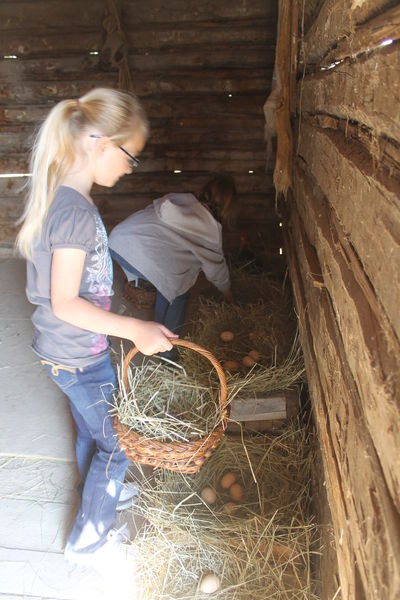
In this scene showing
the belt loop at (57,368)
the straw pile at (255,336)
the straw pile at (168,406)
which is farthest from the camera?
the straw pile at (255,336)

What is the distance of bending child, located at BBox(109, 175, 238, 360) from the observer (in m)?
3.45

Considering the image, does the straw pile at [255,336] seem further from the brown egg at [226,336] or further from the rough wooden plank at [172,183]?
the rough wooden plank at [172,183]

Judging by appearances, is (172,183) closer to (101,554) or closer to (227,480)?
(227,480)

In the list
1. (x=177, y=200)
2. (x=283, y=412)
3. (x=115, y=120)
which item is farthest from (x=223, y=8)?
(x=283, y=412)

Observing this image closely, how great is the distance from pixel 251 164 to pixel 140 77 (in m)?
1.30

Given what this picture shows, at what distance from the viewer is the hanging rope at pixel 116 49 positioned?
15.2 ft

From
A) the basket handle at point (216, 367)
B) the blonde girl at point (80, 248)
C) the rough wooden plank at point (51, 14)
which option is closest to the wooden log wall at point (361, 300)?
the basket handle at point (216, 367)

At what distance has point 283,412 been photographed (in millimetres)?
2832

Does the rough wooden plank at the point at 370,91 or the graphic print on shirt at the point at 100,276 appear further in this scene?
the graphic print on shirt at the point at 100,276

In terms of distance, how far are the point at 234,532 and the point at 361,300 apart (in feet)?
4.85

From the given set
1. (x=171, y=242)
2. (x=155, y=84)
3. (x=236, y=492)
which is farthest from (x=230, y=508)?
(x=155, y=84)

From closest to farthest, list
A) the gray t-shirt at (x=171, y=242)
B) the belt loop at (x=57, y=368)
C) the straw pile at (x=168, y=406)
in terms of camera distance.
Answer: the belt loop at (x=57, y=368) < the straw pile at (x=168, y=406) < the gray t-shirt at (x=171, y=242)

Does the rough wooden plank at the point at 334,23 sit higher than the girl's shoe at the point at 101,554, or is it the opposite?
the rough wooden plank at the point at 334,23

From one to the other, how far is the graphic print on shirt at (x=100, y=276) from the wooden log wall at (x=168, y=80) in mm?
3306
